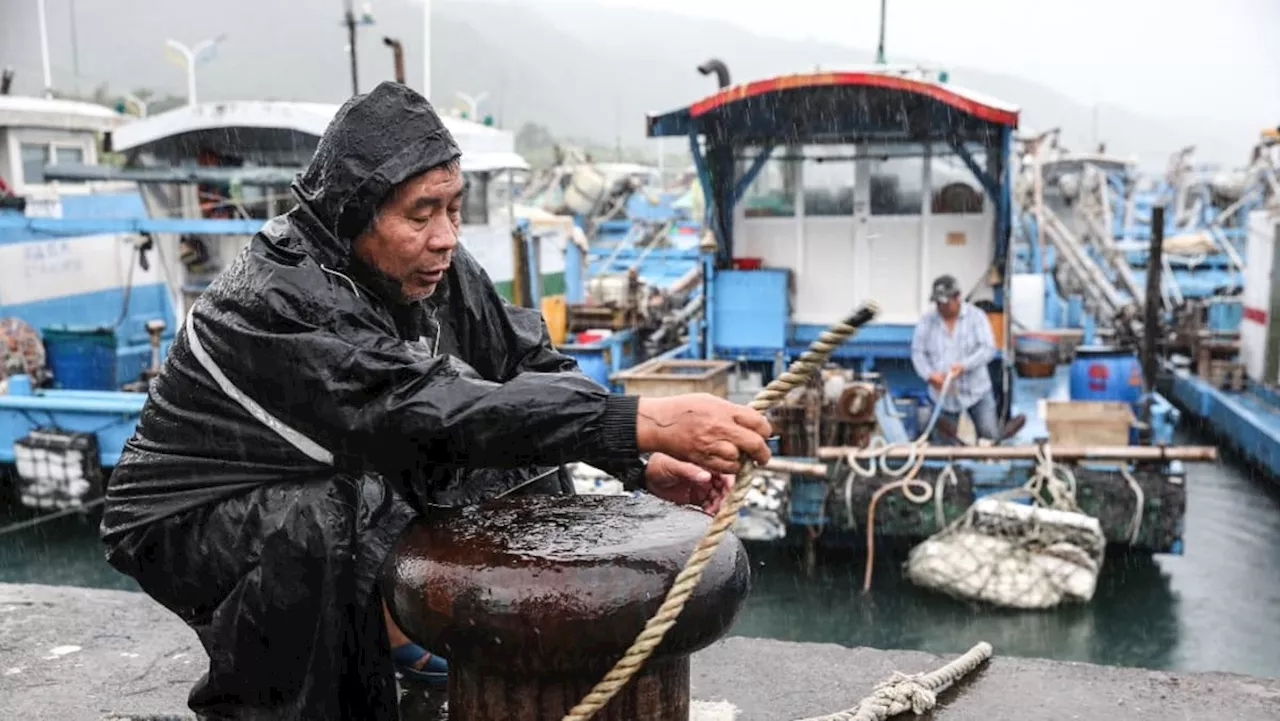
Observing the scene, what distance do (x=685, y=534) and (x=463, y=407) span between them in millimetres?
514

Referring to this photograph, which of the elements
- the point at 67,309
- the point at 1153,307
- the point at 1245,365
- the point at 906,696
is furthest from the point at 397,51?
the point at 906,696

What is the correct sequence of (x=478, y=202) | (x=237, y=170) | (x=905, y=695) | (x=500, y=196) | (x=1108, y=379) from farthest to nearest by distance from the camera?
(x=500, y=196), (x=478, y=202), (x=1108, y=379), (x=237, y=170), (x=905, y=695)

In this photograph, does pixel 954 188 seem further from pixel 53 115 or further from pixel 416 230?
pixel 53 115

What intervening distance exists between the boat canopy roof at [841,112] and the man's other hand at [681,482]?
782 cm

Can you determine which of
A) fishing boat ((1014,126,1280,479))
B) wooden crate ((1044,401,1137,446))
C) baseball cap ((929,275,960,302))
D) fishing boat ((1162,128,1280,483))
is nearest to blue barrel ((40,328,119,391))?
baseball cap ((929,275,960,302))

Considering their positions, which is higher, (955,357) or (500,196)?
(500,196)

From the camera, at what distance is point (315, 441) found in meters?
2.23

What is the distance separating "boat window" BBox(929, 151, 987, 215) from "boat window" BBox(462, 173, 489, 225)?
4.81 meters

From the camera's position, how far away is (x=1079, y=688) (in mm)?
3295

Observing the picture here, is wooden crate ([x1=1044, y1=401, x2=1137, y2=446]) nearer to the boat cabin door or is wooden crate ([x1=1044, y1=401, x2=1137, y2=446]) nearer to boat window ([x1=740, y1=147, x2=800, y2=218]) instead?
the boat cabin door

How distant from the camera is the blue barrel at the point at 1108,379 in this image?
12.4 m

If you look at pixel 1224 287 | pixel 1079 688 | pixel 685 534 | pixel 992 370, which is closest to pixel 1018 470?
pixel 992 370

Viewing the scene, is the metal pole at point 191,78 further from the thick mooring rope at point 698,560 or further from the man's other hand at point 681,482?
the thick mooring rope at point 698,560

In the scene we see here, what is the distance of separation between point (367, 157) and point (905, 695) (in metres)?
1.99
